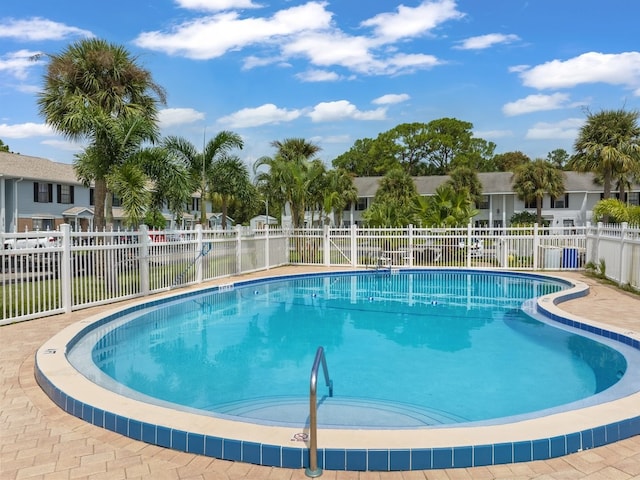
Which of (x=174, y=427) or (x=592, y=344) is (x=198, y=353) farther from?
(x=592, y=344)

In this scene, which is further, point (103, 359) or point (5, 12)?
point (5, 12)

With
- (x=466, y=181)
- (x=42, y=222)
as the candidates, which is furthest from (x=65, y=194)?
(x=466, y=181)

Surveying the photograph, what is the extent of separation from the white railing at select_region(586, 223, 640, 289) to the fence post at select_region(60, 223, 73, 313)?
11827 mm

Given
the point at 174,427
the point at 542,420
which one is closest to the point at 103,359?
the point at 174,427

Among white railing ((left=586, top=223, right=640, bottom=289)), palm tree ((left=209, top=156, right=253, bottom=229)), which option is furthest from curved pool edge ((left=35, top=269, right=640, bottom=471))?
palm tree ((left=209, top=156, right=253, bottom=229))

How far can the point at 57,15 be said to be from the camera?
1410 centimetres

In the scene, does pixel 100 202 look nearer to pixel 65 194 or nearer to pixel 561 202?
pixel 65 194

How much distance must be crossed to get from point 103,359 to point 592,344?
7076mm

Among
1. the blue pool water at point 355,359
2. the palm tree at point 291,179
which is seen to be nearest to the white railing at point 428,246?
the palm tree at point 291,179

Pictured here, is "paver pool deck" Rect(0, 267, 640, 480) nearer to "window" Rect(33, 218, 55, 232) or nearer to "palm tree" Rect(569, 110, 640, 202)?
"window" Rect(33, 218, 55, 232)

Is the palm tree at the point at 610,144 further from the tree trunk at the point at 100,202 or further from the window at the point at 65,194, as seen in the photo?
the window at the point at 65,194

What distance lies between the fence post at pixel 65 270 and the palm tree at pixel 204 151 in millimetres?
8698

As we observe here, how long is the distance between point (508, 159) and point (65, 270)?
2266 inches

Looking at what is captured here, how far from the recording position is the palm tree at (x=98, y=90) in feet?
43.1
